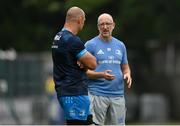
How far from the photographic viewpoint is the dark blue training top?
11883 mm

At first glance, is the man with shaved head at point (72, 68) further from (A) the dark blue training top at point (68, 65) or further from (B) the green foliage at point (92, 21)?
(B) the green foliage at point (92, 21)

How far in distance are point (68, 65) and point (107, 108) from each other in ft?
5.05

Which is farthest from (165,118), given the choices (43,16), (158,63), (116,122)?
(116,122)

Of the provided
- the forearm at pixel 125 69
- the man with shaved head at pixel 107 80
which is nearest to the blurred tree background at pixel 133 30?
the forearm at pixel 125 69

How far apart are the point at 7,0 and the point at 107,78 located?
2159 cm

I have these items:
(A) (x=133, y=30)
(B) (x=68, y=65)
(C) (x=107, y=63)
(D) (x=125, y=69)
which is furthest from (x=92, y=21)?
(B) (x=68, y=65)

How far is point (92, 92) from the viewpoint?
13156mm

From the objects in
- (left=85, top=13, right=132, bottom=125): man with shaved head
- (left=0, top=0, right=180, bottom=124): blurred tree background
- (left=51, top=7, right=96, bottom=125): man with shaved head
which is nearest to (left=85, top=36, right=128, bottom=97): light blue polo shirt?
(left=85, top=13, right=132, bottom=125): man with shaved head

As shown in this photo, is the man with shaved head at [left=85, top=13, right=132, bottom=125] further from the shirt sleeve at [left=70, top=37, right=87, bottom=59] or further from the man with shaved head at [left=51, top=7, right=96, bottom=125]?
the shirt sleeve at [left=70, top=37, right=87, bottom=59]

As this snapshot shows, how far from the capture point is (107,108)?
1323 centimetres

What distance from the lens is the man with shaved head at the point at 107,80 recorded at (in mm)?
12977

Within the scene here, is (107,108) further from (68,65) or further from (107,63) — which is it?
(68,65)

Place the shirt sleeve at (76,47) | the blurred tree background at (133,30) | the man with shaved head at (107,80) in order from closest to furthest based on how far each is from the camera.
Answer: the shirt sleeve at (76,47) → the man with shaved head at (107,80) → the blurred tree background at (133,30)

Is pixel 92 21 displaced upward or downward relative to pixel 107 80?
upward
